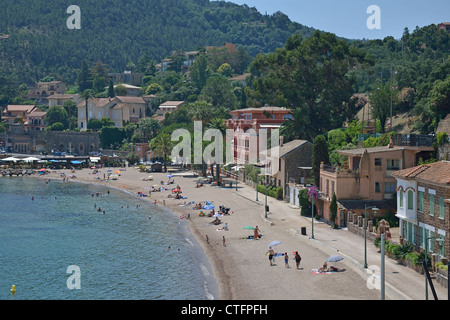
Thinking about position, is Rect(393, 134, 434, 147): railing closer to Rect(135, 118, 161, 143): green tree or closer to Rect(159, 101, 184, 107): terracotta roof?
Rect(135, 118, 161, 143): green tree

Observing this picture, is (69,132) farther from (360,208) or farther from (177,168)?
(360,208)

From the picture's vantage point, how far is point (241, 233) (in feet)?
204

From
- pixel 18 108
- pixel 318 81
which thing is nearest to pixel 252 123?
pixel 318 81

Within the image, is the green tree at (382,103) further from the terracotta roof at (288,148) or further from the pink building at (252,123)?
the terracotta roof at (288,148)

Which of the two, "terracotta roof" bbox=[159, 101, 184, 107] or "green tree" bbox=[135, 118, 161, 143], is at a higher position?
"terracotta roof" bbox=[159, 101, 184, 107]

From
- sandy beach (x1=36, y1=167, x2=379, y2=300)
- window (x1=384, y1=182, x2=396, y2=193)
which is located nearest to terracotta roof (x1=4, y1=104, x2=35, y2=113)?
sandy beach (x1=36, y1=167, x2=379, y2=300)

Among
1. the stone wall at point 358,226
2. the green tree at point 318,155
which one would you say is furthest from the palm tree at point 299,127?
the stone wall at point 358,226

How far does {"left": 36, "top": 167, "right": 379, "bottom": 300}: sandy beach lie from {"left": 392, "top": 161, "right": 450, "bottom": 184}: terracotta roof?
26.3 ft

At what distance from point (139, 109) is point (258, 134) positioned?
292 feet

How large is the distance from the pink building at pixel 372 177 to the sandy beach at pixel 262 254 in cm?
402

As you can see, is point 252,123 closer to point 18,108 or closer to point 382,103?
point 382,103

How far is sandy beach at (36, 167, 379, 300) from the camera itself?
41.3 m

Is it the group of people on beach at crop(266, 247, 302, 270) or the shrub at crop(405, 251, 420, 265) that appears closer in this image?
the shrub at crop(405, 251, 420, 265)

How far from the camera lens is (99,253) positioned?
58.5 metres
